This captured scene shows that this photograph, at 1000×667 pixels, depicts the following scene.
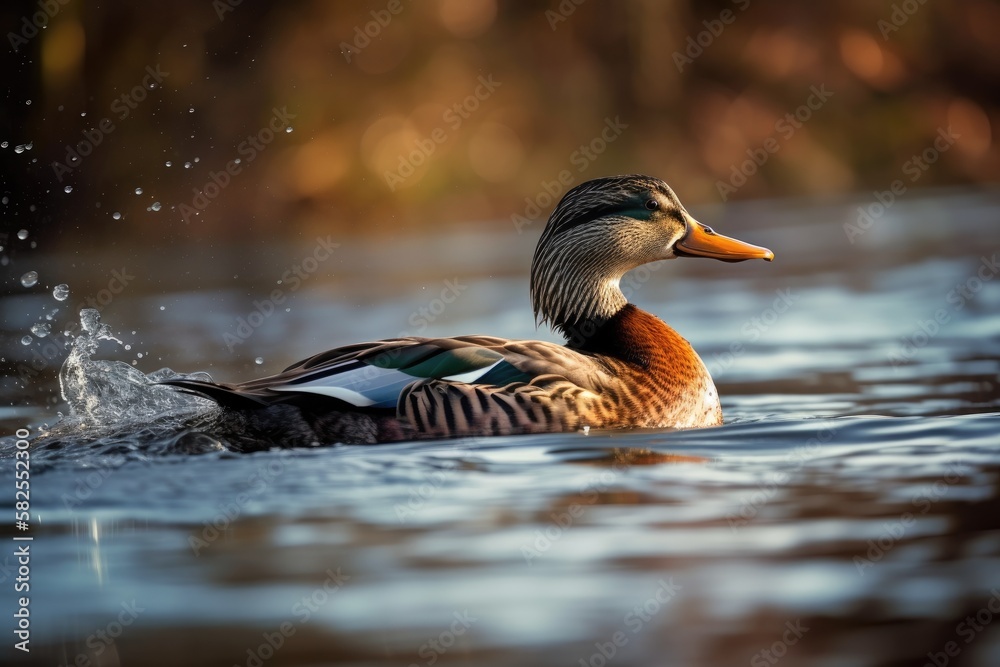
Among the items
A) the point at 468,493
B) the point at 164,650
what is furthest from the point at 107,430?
the point at 164,650

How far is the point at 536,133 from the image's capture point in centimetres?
2338

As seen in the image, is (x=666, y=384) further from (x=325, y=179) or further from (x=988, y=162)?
(x=988, y=162)

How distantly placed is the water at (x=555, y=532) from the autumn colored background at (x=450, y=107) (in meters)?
12.4

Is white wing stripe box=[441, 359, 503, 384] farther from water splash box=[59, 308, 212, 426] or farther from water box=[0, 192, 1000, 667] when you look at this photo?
water splash box=[59, 308, 212, 426]

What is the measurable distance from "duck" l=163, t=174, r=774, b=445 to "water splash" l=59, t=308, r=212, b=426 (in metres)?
0.95

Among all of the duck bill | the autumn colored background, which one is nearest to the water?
the duck bill

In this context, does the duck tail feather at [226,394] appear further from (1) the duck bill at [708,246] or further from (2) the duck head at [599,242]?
(1) the duck bill at [708,246]

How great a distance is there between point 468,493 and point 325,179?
1659cm

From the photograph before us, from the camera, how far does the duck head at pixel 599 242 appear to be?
711 cm

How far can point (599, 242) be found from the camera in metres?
7.10

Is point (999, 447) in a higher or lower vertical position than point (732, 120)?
lower

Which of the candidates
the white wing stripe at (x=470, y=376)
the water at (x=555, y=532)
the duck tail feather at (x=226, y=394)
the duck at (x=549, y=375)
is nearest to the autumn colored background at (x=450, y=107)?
the water at (x=555, y=532)

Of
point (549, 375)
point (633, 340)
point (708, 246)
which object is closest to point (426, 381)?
point (549, 375)

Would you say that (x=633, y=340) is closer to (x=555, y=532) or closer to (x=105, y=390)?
(x=555, y=532)
